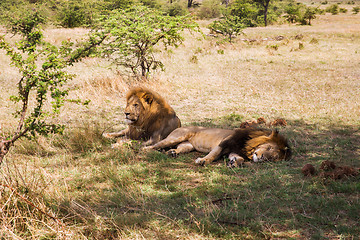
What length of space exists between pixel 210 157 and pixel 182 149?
27.8 inches

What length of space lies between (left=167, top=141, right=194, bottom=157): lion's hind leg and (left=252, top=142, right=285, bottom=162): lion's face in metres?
1.25

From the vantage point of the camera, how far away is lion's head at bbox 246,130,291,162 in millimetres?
5535

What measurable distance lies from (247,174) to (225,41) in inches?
926

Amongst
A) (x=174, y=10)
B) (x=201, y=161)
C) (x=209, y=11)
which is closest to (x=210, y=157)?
(x=201, y=161)

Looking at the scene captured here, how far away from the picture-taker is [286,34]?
32375 mm

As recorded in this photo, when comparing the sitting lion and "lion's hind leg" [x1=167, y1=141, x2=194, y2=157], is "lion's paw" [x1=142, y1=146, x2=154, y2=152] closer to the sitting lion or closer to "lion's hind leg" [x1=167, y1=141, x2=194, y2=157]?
the sitting lion

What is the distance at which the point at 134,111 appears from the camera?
6188 mm

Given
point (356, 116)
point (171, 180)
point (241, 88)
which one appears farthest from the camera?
point (241, 88)

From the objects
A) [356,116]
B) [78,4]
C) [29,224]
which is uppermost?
[78,4]

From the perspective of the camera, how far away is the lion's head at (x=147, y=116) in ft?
20.4

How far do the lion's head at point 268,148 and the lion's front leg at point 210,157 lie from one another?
1.59 feet

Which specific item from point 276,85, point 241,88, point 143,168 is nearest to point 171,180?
point 143,168

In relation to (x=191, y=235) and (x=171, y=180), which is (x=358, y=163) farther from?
(x=191, y=235)

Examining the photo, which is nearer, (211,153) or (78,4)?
(211,153)
